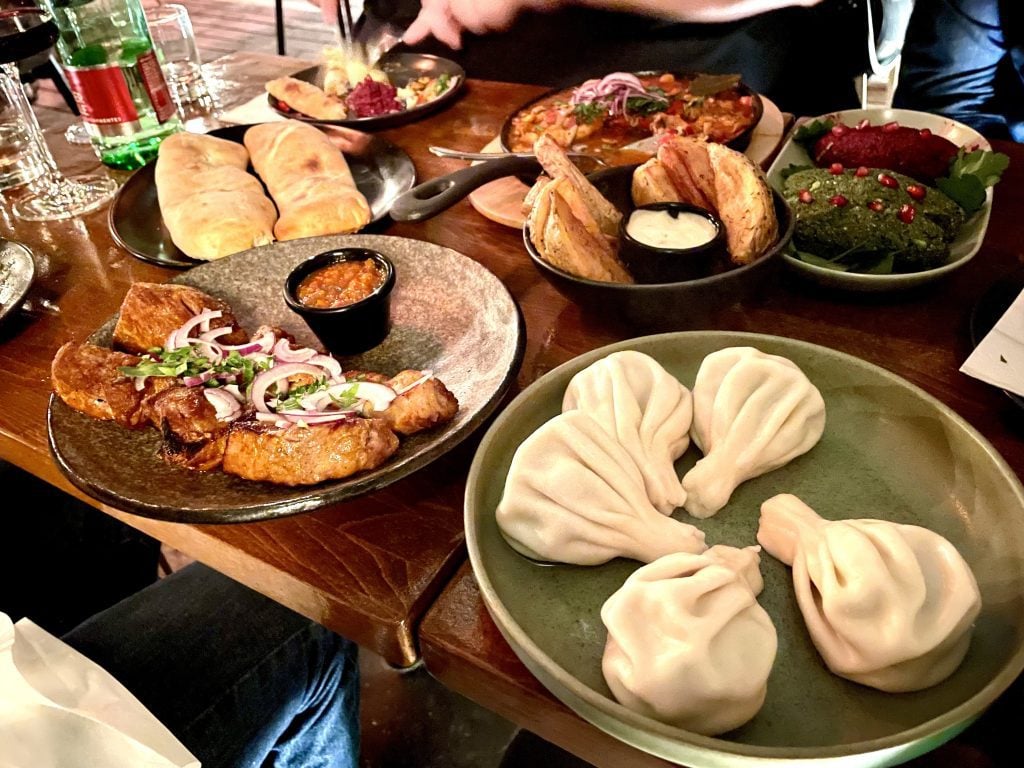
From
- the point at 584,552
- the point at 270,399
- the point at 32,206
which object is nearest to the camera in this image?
the point at 584,552

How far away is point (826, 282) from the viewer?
1.34 meters

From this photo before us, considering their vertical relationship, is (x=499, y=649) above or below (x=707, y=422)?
below

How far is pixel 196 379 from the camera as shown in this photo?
1223 millimetres

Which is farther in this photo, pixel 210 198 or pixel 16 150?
pixel 16 150

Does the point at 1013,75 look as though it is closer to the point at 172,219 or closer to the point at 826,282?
the point at 826,282

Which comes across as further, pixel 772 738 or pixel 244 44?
pixel 244 44

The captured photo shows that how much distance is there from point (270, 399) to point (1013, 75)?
299 cm

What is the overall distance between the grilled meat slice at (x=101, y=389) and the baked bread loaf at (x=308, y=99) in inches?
53.7

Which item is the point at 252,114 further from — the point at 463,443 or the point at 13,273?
the point at 463,443

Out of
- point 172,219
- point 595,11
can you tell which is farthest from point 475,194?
point 595,11

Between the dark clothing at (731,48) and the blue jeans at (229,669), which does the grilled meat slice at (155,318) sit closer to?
the blue jeans at (229,669)

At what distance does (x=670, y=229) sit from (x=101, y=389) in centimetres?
98

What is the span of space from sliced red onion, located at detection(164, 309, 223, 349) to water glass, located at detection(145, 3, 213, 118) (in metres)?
1.66

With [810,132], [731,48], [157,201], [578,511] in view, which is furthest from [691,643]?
[731,48]
